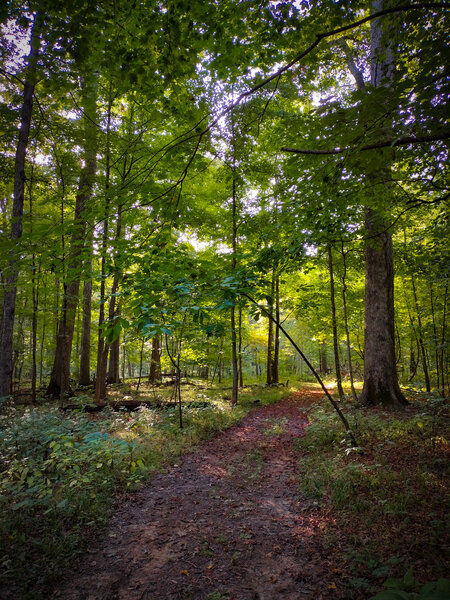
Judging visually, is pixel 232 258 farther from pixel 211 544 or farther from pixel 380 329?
pixel 380 329

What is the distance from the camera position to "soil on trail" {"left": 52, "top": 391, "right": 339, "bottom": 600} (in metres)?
2.95

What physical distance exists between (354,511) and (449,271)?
15.6ft

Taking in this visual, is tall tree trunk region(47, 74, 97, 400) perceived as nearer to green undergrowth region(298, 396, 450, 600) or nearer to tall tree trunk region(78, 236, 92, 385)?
tall tree trunk region(78, 236, 92, 385)

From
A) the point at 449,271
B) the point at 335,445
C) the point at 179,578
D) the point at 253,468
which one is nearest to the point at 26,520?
the point at 179,578

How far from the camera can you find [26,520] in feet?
12.1

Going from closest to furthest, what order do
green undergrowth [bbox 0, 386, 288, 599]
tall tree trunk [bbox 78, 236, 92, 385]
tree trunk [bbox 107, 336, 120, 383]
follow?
green undergrowth [bbox 0, 386, 288, 599]
tall tree trunk [bbox 78, 236, 92, 385]
tree trunk [bbox 107, 336, 120, 383]

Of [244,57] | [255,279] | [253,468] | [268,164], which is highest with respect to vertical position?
[268,164]

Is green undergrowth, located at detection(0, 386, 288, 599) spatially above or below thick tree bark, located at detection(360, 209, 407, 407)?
below

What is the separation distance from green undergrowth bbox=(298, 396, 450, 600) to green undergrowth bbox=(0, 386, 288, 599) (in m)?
3.23

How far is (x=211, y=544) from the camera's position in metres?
3.66

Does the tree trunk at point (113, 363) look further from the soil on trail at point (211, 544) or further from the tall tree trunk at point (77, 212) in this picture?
the soil on trail at point (211, 544)

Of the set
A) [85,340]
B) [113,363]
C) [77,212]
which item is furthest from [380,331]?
[113,363]

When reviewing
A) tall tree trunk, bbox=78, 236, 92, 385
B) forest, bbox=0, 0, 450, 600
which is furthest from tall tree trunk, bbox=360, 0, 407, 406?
tall tree trunk, bbox=78, 236, 92, 385

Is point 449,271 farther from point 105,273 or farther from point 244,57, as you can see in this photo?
point 105,273
